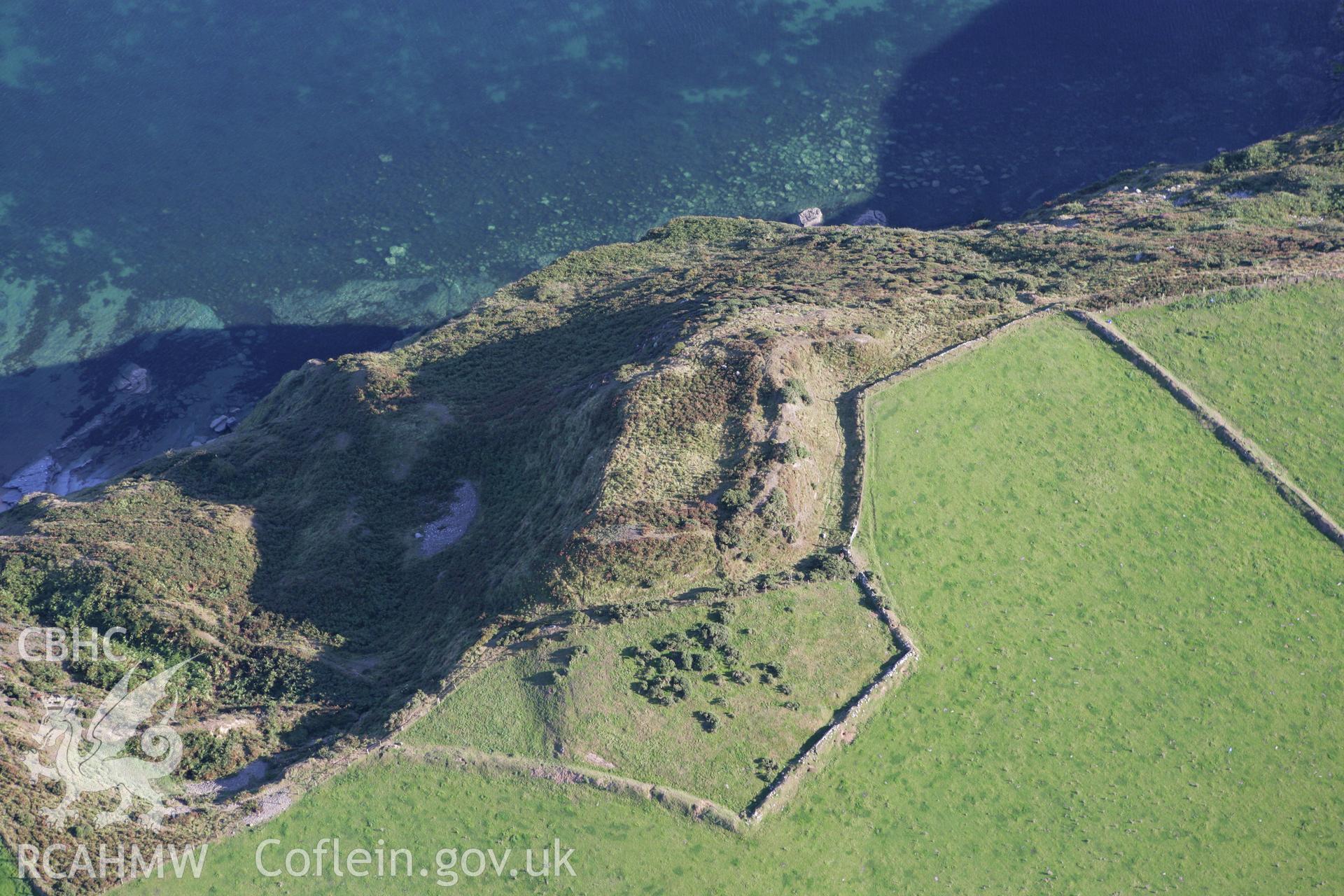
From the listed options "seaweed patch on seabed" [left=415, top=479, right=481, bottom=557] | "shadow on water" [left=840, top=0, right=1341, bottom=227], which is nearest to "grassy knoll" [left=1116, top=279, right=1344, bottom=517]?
"shadow on water" [left=840, top=0, right=1341, bottom=227]

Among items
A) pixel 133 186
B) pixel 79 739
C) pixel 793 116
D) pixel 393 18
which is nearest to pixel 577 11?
pixel 393 18

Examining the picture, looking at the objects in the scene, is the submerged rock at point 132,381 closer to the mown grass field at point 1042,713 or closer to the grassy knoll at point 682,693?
the mown grass field at point 1042,713

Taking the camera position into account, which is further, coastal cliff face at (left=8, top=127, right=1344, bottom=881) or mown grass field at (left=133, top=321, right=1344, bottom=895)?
coastal cliff face at (left=8, top=127, right=1344, bottom=881)

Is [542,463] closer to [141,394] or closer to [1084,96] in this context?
[141,394]

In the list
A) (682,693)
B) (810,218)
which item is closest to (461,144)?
(810,218)

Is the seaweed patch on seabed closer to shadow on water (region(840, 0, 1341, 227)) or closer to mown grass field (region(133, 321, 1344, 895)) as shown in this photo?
mown grass field (region(133, 321, 1344, 895))
